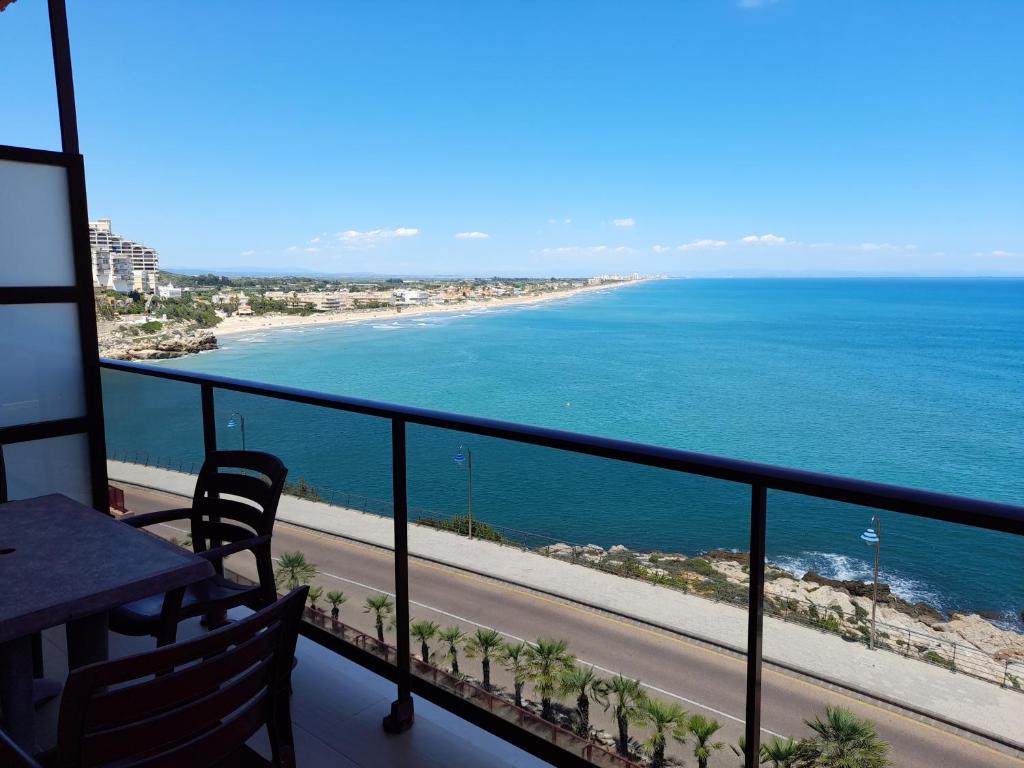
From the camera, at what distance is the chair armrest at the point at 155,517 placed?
2.18 m

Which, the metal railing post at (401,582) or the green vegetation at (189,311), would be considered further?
the green vegetation at (189,311)

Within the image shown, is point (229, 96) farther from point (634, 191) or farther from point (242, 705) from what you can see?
point (242, 705)

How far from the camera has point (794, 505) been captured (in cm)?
153

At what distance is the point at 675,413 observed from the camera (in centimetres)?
4331

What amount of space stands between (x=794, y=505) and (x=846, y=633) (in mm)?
3733

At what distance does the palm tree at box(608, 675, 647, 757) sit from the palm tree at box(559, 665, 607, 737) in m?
0.07

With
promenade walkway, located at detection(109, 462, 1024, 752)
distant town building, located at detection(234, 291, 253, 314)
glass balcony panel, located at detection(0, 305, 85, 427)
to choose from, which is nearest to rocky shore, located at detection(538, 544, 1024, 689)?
promenade walkway, located at detection(109, 462, 1024, 752)

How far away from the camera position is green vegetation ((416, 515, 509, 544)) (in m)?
3.68

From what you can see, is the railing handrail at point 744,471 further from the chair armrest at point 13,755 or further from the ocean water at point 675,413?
the chair armrest at point 13,755

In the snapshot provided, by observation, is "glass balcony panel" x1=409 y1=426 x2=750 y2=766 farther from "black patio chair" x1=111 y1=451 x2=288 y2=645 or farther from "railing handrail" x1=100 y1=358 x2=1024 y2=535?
"black patio chair" x1=111 y1=451 x2=288 y2=645

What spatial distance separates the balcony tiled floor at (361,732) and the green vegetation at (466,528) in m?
0.78

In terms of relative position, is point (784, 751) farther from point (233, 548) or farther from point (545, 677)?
point (233, 548)

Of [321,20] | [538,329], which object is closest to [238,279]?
[538,329]

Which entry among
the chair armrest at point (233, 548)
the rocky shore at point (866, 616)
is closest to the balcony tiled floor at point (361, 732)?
the chair armrest at point (233, 548)
